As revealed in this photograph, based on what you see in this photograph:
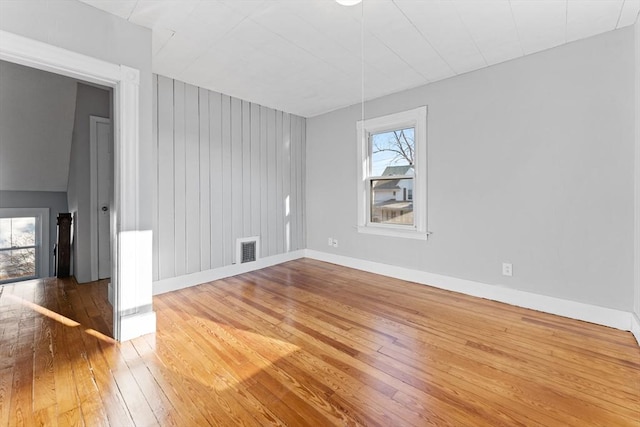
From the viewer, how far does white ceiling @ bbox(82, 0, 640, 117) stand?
2027mm

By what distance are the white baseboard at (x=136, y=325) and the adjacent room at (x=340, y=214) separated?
15 mm

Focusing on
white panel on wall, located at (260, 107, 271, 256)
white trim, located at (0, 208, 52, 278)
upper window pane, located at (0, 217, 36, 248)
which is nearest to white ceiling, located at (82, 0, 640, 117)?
white panel on wall, located at (260, 107, 271, 256)

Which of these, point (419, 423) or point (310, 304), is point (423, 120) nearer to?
point (310, 304)

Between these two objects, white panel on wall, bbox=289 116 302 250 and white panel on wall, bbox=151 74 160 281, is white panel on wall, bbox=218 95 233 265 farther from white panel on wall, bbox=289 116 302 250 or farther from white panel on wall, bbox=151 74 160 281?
white panel on wall, bbox=289 116 302 250

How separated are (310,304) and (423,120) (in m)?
2.52

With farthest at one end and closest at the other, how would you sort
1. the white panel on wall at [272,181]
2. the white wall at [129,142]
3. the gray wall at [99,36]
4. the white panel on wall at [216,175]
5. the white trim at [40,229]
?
the white trim at [40,229] → the white panel on wall at [272,181] → the white panel on wall at [216,175] → the white wall at [129,142] → the gray wall at [99,36]

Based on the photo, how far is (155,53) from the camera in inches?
104

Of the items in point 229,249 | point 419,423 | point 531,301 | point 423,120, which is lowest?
point 419,423

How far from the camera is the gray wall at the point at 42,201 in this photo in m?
4.74

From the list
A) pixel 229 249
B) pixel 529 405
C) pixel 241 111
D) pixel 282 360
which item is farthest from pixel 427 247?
pixel 241 111

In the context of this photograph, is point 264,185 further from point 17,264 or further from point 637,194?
point 17,264

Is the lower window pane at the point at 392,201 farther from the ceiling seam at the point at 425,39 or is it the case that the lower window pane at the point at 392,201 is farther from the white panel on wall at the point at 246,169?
the white panel on wall at the point at 246,169

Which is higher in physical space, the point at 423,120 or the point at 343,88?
the point at 343,88

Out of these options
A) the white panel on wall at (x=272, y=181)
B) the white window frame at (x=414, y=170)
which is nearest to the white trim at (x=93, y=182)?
the white panel on wall at (x=272, y=181)
